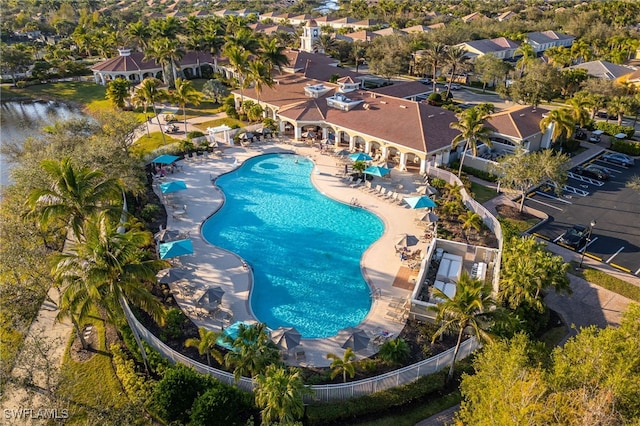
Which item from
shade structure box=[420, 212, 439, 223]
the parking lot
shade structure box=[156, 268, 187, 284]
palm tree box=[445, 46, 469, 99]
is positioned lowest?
the parking lot

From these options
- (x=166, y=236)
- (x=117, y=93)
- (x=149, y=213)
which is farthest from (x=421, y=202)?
(x=117, y=93)

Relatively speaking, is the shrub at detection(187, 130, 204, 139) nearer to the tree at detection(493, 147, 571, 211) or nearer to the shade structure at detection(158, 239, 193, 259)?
the shade structure at detection(158, 239, 193, 259)

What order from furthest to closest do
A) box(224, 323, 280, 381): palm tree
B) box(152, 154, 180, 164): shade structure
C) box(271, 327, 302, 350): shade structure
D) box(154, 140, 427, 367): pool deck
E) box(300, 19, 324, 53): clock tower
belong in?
box(300, 19, 324, 53): clock tower
box(152, 154, 180, 164): shade structure
box(154, 140, 427, 367): pool deck
box(271, 327, 302, 350): shade structure
box(224, 323, 280, 381): palm tree

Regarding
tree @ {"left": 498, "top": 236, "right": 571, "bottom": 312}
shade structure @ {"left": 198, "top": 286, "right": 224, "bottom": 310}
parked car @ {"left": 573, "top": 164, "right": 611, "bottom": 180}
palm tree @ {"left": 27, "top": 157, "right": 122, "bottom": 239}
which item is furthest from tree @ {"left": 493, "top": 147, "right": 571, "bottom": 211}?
palm tree @ {"left": 27, "top": 157, "right": 122, "bottom": 239}

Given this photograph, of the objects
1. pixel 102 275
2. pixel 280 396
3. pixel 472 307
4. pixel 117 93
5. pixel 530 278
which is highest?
pixel 102 275

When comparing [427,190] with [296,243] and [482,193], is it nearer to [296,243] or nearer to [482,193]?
[482,193]

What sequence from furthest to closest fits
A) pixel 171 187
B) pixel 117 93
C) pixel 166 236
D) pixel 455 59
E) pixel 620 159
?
pixel 455 59
pixel 117 93
pixel 620 159
pixel 171 187
pixel 166 236

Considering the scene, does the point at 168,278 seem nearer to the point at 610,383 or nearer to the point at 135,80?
the point at 610,383
